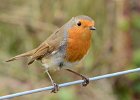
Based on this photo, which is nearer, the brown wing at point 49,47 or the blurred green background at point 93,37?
the brown wing at point 49,47

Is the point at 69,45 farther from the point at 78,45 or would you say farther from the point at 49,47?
the point at 49,47

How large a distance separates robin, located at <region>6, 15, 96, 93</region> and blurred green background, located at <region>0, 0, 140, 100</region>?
2312 millimetres

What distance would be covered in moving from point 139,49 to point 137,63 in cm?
31

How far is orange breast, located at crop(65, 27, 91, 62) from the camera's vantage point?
4.48 m

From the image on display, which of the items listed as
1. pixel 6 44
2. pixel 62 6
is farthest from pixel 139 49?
pixel 6 44

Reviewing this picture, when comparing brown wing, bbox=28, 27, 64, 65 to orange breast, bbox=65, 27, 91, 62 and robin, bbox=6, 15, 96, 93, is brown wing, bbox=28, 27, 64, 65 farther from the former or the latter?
orange breast, bbox=65, 27, 91, 62

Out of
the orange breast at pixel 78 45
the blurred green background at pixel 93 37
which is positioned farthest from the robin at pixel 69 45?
the blurred green background at pixel 93 37

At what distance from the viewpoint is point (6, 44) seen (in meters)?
7.23

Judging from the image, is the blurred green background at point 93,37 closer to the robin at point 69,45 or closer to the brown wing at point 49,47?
the brown wing at point 49,47

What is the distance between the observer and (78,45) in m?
4.50

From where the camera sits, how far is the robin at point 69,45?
4.48 meters

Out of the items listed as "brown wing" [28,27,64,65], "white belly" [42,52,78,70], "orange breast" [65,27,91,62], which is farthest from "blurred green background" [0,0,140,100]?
"orange breast" [65,27,91,62]

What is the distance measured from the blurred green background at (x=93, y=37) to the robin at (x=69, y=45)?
7.58 feet

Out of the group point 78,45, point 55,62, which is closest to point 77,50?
point 78,45
